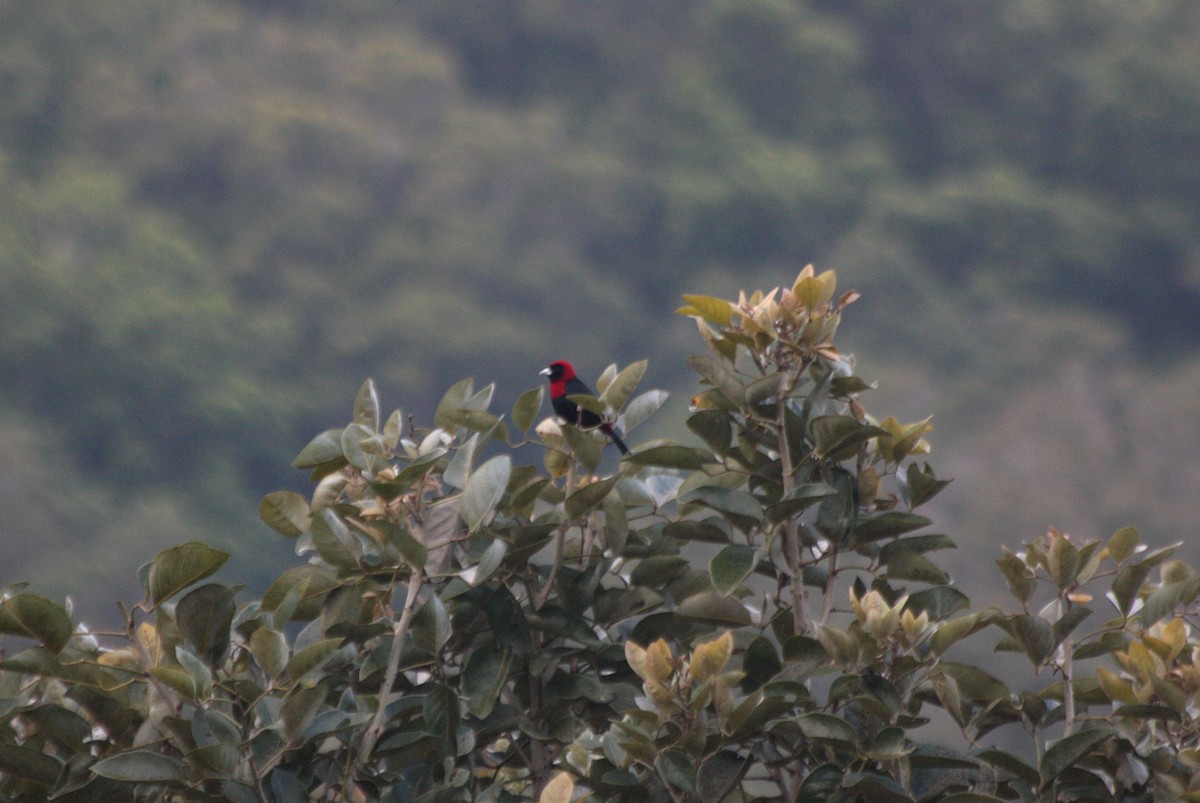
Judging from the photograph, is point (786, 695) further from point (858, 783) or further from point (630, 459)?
point (630, 459)


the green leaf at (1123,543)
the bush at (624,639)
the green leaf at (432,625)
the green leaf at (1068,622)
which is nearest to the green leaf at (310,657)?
the bush at (624,639)

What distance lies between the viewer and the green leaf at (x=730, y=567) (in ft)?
5.75

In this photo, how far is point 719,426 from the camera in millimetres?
1906

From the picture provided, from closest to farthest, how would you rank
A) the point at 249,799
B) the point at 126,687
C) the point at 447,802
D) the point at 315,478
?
the point at 249,799 < the point at 447,802 < the point at 126,687 < the point at 315,478

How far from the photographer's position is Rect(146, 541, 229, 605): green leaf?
161 centimetres

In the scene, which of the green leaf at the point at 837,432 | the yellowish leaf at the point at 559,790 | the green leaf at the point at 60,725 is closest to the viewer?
the yellowish leaf at the point at 559,790

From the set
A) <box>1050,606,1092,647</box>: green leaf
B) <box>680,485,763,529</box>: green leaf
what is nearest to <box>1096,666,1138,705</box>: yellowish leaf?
<box>1050,606,1092,647</box>: green leaf

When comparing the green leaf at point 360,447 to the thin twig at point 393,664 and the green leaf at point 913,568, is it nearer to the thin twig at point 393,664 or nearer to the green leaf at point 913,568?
the thin twig at point 393,664

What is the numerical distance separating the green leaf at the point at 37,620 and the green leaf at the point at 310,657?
0.99 ft

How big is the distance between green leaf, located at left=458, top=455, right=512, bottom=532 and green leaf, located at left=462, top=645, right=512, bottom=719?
21 cm

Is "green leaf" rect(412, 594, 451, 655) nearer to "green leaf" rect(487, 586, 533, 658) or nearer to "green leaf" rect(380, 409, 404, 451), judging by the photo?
"green leaf" rect(487, 586, 533, 658)

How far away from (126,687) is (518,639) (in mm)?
574

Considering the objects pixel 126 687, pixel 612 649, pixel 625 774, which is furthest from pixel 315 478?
pixel 625 774

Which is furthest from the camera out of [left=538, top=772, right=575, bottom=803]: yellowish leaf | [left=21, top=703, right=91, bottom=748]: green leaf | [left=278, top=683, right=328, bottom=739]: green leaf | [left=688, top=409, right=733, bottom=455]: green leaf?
[left=688, top=409, right=733, bottom=455]: green leaf
